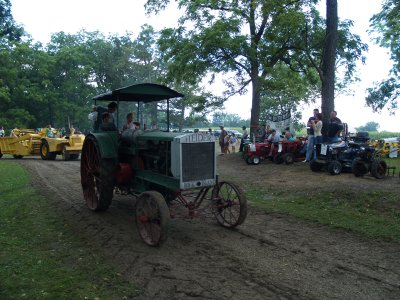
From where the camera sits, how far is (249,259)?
4.75 m

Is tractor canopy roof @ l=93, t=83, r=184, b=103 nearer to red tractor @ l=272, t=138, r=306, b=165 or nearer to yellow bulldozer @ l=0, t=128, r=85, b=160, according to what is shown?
red tractor @ l=272, t=138, r=306, b=165

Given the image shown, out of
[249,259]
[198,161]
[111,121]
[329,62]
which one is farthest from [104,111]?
[329,62]

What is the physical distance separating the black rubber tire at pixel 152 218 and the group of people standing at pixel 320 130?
707 centimetres

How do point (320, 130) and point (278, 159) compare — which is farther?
point (278, 159)

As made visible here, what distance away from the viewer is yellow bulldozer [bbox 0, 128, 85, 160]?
18.0m

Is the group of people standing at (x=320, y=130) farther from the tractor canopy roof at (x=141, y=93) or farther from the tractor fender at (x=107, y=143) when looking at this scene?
the tractor fender at (x=107, y=143)

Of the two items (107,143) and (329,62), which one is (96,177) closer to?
(107,143)

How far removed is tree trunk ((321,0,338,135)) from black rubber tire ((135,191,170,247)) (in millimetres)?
8128

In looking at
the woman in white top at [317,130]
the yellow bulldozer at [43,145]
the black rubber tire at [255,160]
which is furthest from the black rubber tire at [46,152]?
the woman in white top at [317,130]

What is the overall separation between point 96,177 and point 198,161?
2538 mm

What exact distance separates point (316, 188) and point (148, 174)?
4567 millimetres

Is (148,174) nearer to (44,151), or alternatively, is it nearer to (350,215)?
(350,215)

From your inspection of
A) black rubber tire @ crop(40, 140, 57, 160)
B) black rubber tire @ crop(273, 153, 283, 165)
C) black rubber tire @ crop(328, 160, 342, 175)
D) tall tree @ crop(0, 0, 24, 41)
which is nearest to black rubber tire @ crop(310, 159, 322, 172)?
black rubber tire @ crop(328, 160, 342, 175)

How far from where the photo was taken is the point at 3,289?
3922 mm
